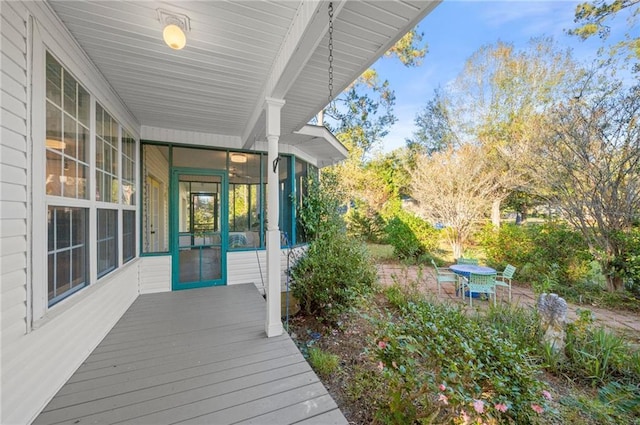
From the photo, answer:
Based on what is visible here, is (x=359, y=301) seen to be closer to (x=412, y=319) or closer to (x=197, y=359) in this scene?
(x=412, y=319)

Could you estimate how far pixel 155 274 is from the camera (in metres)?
4.28

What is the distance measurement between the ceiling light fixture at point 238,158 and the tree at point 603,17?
9018mm

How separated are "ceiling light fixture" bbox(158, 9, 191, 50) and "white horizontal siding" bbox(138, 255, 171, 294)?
11.6 feet

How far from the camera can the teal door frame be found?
4422mm

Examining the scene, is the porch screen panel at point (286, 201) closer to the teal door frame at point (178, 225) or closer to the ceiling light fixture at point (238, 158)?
the ceiling light fixture at point (238, 158)

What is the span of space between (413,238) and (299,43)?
7.49 metres

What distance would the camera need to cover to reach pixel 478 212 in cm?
780

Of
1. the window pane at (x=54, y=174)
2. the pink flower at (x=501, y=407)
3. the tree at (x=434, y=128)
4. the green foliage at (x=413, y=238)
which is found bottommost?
the pink flower at (x=501, y=407)

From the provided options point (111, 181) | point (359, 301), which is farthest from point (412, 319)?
point (111, 181)

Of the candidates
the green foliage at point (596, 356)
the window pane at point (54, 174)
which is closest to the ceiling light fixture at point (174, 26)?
the window pane at point (54, 174)

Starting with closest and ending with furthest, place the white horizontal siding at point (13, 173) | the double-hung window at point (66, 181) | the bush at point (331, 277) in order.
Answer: the white horizontal siding at point (13, 173) < the double-hung window at point (66, 181) < the bush at point (331, 277)

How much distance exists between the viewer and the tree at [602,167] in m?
4.79

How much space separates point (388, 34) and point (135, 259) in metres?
4.47

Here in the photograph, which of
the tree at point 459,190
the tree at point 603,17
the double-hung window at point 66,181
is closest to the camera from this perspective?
the double-hung window at point 66,181
